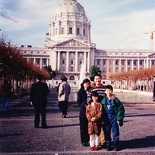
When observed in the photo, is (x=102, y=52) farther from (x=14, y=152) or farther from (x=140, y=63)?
(x=14, y=152)

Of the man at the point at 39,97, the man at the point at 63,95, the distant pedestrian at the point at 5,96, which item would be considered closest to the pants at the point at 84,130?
the man at the point at 39,97

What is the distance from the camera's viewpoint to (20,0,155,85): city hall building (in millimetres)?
128875

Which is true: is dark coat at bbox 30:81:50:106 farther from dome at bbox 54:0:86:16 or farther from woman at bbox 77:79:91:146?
dome at bbox 54:0:86:16

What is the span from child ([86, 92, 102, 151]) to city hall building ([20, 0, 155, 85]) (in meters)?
114

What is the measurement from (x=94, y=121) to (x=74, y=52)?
121568 millimetres

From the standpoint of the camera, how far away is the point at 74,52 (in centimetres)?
13000

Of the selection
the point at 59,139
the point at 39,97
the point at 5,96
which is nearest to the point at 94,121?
the point at 59,139

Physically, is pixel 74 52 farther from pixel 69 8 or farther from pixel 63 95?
pixel 63 95

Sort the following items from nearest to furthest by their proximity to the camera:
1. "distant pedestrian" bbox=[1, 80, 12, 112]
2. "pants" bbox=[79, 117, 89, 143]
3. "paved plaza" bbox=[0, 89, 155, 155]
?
"paved plaza" bbox=[0, 89, 155, 155], "pants" bbox=[79, 117, 89, 143], "distant pedestrian" bbox=[1, 80, 12, 112]

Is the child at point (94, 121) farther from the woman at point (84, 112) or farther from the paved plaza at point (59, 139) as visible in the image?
the woman at point (84, 112)

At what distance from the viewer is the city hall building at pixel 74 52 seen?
129 meters

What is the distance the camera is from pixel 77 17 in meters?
139

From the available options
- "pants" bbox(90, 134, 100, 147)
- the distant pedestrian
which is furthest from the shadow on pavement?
the distant pedestrian

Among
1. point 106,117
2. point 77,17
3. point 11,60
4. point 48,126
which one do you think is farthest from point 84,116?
point 77,17
